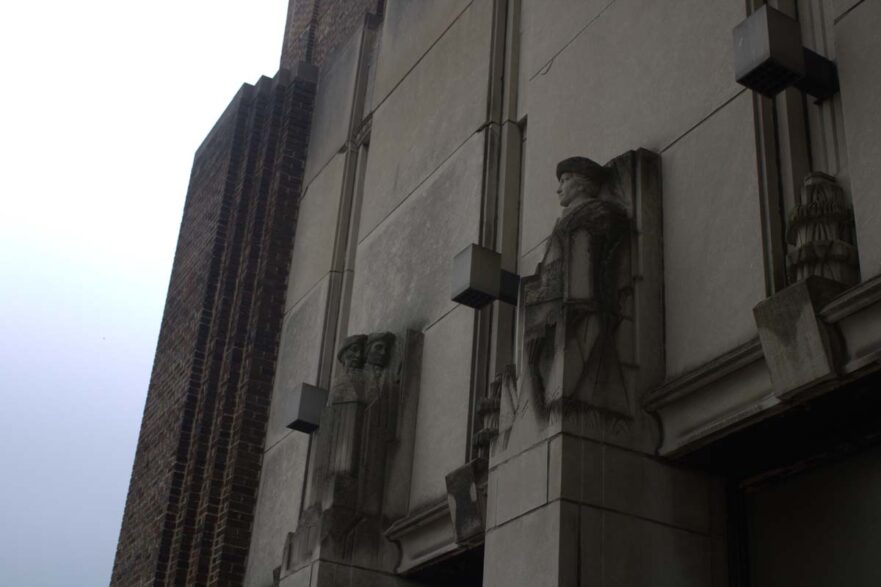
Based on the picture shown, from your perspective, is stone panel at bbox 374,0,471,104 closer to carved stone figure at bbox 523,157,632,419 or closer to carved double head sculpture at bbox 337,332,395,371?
carved double head sculpture at bbox 337,332,395,371

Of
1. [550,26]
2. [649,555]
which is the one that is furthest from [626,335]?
[550,26]

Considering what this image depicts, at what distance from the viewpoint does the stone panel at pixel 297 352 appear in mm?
12180

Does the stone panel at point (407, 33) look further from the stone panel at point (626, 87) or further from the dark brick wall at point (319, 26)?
the stone panel at point (626, 87)

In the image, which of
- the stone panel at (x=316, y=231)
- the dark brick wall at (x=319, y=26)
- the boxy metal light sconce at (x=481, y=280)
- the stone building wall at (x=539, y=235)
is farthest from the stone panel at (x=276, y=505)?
the dark brick wall at (x=319, y=26)

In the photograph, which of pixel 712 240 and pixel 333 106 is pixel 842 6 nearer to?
pixel 712 240

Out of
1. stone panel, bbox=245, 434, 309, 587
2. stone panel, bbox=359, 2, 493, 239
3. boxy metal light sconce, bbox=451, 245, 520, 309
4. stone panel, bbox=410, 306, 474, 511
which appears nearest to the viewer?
boxy metal light sconce, bbox=451, 245, 520, 309

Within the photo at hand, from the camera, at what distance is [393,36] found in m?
12.8

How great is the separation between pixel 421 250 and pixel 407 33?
296cm

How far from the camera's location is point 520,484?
6715mm

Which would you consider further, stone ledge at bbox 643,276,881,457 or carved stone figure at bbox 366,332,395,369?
carved stone figure at bbox 366,332,395,369

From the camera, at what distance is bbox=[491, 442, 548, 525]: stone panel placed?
6.54 metres

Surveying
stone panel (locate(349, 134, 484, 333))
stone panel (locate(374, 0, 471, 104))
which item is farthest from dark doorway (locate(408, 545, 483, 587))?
stone panel (locate(374, 0, 471, 104))

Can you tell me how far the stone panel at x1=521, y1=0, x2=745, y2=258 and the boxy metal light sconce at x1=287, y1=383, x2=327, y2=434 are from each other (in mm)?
3149

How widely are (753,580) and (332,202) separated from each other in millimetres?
7503
